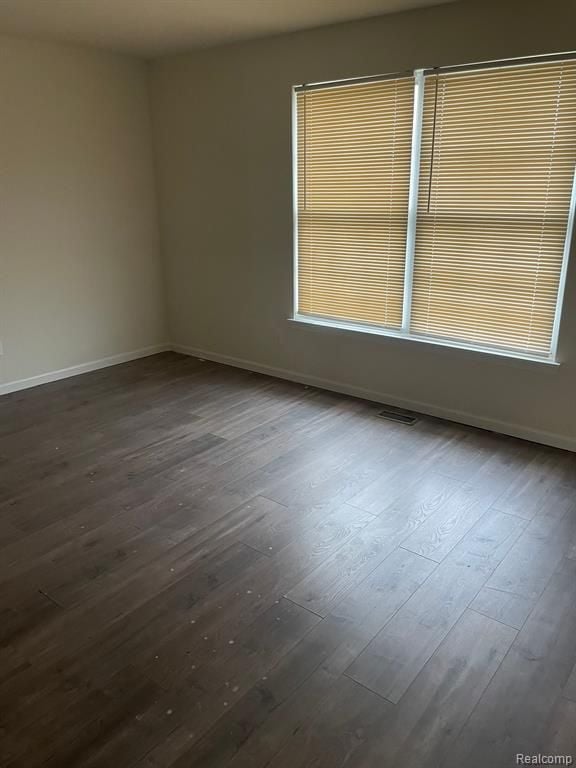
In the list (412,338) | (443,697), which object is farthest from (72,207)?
(443,697)

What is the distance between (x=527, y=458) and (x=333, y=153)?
2381 millimetres

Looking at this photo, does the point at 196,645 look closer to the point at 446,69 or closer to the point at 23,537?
the point at 23,537

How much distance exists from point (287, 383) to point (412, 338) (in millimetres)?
1149

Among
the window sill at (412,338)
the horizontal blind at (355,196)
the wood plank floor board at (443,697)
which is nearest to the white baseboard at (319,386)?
the window sill at (412,338)

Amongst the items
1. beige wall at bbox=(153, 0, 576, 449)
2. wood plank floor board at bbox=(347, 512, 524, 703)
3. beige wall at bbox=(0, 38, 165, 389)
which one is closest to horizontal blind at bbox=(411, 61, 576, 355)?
beige wall at bbox=(153, 0, 576, 449)

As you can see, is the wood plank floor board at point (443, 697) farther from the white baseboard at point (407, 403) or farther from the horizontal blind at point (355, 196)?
the horizontal blind at point (355, 196)

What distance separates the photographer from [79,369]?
15.8 feet

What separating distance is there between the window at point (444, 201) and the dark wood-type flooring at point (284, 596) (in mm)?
820

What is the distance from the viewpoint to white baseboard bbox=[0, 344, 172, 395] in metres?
4.41

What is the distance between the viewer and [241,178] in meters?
4.48

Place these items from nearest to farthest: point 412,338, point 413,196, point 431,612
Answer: point 431,612, point 413,196, point 412,338

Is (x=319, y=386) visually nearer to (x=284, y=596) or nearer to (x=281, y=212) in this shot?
(x=281, y=212)

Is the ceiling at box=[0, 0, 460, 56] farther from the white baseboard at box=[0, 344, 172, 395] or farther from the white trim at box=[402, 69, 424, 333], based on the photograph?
the white baseboard at box=[0, 344, 172, 395]

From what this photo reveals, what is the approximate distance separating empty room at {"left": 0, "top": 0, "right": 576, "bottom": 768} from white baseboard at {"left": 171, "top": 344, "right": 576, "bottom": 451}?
0.02m
